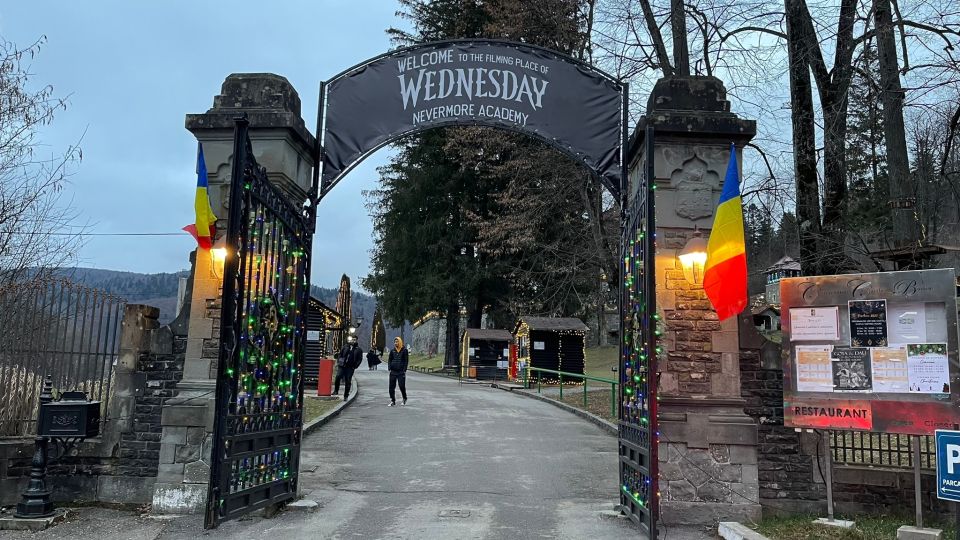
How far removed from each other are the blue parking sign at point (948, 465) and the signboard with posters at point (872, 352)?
122 cm

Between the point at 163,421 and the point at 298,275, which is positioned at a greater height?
the point at 298,275

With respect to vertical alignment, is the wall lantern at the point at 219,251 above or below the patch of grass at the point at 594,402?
above

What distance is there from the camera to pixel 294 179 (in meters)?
7.70

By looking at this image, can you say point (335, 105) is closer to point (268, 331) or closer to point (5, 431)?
point (268, 331)

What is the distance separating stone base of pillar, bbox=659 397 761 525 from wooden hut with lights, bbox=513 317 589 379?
68.2ft

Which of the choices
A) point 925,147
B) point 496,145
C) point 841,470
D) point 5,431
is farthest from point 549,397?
point 5,431

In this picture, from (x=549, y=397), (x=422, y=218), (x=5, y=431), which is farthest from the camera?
(x=422, y=218)

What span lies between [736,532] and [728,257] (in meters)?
2.63

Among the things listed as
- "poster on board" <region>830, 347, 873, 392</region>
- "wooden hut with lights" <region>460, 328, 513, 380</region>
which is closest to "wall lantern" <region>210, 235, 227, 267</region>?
"poster on board" <region>830, 347, 873, 392</region>

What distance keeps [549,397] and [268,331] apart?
15691 mm

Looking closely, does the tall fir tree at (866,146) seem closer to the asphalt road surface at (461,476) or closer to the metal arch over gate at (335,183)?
the metal arch over gate at (335,183)

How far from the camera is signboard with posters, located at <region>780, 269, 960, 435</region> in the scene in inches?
237

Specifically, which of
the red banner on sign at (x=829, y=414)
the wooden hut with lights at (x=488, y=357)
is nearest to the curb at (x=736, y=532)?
the red banner on sign at (x=829, y=414)

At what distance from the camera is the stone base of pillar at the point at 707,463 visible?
674cm
